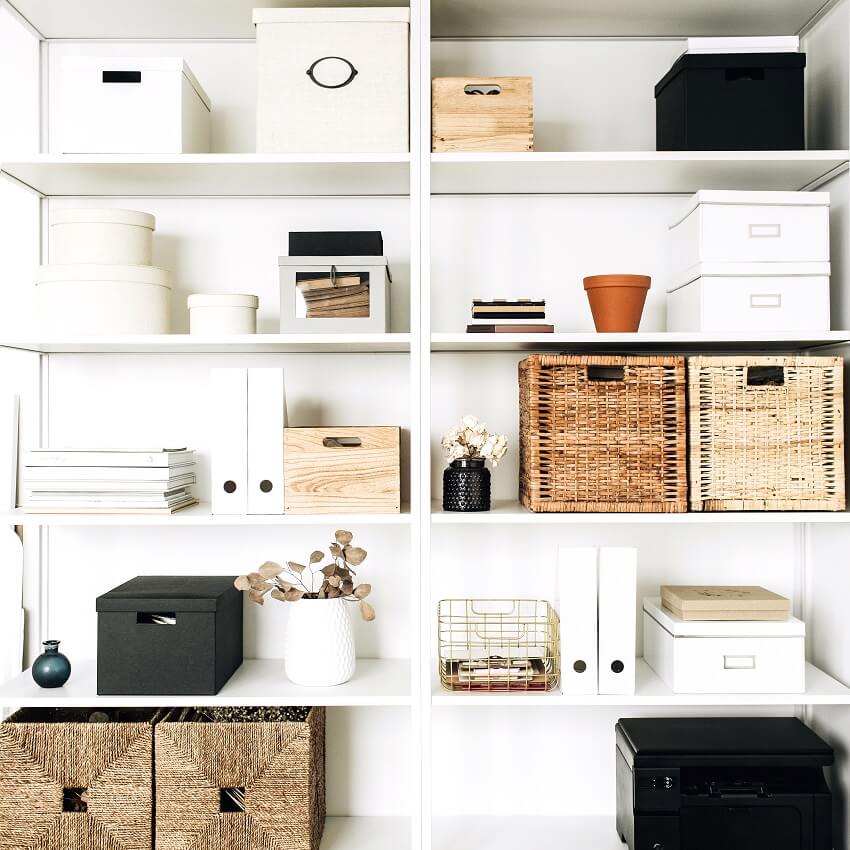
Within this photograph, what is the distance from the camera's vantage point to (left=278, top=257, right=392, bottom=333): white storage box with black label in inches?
73.8

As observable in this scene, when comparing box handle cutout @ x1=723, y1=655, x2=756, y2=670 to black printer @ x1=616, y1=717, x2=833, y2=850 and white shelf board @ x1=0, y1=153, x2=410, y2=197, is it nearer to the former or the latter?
black printer @ x1=616, y1=717, x2=833, y2=850

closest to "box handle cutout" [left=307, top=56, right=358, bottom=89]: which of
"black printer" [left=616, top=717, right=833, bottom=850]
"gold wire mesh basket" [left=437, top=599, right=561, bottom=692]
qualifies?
"gold wire mesh basket" [left=437, top=599, right=561, bottom=692]

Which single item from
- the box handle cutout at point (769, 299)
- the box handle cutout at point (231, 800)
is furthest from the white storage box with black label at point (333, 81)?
the box handle cutout at point (231, 800)

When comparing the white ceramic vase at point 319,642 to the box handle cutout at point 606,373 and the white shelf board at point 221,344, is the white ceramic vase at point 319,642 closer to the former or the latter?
the white shelf board at point 221,344

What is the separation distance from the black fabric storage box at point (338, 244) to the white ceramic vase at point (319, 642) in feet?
2.66

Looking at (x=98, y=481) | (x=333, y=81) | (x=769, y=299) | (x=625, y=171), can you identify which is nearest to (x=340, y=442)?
(x=98, y=481)

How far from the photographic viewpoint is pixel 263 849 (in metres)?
1.85

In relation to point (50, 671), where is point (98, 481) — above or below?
above

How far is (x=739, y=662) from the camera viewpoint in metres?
1.86

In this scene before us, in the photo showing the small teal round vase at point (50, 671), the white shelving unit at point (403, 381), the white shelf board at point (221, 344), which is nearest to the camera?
the white shelf board at point (221, 344)

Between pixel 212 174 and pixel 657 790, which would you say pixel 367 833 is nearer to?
pixel 657 790

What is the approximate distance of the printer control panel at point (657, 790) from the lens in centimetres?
184

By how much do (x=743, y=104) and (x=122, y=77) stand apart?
1.44 metres

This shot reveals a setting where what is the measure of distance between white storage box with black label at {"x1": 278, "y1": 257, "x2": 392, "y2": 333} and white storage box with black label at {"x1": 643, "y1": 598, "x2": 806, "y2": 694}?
101 centimetres
